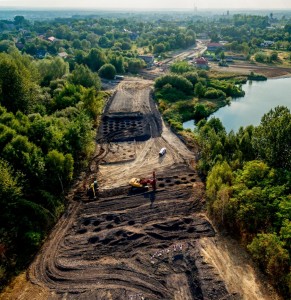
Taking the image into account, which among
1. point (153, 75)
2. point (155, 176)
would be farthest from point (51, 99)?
point (153, 75)

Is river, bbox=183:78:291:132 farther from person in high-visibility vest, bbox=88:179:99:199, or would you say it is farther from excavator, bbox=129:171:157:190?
person in high-visibility vest, bbox=88:179:99:199

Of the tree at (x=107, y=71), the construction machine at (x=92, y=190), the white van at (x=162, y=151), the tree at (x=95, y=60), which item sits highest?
the tree at (x=95, y=60)

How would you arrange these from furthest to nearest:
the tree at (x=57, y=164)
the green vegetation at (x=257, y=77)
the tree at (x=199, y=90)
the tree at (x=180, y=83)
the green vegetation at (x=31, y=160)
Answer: the green vegetation at (x=257, y=77) < the tree at (x=180, y=83) < the tree at (x=199, y=90) < the tree at (x=57, y=164) < the green vegetation at (x=31, y=160)

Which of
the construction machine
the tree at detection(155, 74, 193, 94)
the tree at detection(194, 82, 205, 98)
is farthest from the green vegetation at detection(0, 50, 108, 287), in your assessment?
the tree at detection(194, 82, 205, 98)

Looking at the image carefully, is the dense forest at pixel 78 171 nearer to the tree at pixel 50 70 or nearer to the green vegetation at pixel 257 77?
the tree at pixel 50 70

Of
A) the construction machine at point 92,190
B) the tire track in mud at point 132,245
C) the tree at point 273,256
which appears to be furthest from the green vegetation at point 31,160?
the tree at point 273,256

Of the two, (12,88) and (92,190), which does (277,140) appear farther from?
(12,88)
